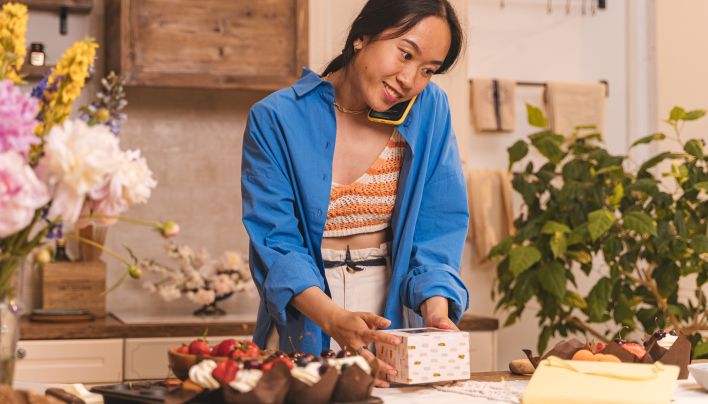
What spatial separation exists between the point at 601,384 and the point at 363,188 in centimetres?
77

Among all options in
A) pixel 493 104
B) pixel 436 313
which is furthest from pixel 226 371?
pixel 493 104

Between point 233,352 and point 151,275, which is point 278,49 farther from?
point 233,352


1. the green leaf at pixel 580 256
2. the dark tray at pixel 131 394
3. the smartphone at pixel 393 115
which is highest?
the smartphone at pixel 393 115

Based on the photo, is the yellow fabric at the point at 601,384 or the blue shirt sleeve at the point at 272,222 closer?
the yellow fabric at the point at 601,384

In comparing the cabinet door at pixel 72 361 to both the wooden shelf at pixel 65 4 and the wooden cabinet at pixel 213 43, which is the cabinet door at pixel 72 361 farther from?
the wooden shelf at pixel 65 4

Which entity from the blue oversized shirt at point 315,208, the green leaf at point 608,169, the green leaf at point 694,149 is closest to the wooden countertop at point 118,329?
the blue oversized shirt at point 315,208

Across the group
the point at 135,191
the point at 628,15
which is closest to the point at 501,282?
the point at 628,15

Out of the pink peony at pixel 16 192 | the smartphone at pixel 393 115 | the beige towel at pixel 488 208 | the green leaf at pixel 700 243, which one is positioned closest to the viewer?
the pink peony at pixel 16 192

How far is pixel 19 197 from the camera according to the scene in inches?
41.3

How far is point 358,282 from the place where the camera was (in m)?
2.03

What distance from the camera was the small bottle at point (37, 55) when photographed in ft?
11.8

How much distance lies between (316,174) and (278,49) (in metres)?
1.79

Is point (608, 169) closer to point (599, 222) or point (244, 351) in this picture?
point (599, 222)

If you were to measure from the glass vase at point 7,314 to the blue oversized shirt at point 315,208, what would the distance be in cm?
70
